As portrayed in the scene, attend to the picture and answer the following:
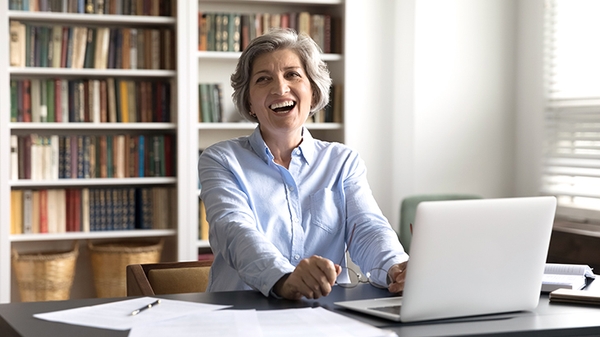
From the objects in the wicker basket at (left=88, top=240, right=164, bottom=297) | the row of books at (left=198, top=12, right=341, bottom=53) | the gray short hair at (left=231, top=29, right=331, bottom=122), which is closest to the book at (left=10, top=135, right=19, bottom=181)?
the wicker basket at (left=88, top=240, right=164, bottom=297)

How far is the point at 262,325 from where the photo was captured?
131 centimetres

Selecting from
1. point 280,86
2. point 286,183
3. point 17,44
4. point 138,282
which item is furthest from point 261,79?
point 17,44

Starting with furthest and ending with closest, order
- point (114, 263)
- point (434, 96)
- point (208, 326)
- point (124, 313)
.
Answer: point (434, 96), point (114, 263), point (124, 313), point (208, 326)

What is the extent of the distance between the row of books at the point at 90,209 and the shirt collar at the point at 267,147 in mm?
2094

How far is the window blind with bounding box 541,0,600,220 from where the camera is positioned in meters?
3.76

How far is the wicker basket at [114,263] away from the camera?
155 inches

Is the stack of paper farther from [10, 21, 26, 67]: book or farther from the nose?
[10, 21, 26, 67]: book

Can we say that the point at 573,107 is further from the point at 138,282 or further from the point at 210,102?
the point at 138,282

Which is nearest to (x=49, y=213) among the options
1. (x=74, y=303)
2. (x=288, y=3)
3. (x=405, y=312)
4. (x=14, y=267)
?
(x=14, y=267)

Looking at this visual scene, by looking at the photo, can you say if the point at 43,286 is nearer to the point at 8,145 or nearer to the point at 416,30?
the point at 8,145

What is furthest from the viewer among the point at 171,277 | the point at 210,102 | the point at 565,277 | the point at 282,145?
the point at 210,102

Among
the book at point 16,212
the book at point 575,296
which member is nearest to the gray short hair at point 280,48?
the book at point 575,296

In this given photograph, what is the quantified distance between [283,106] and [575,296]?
3.16ft

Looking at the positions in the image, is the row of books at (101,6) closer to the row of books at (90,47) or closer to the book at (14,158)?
the row of books at (90,47)
